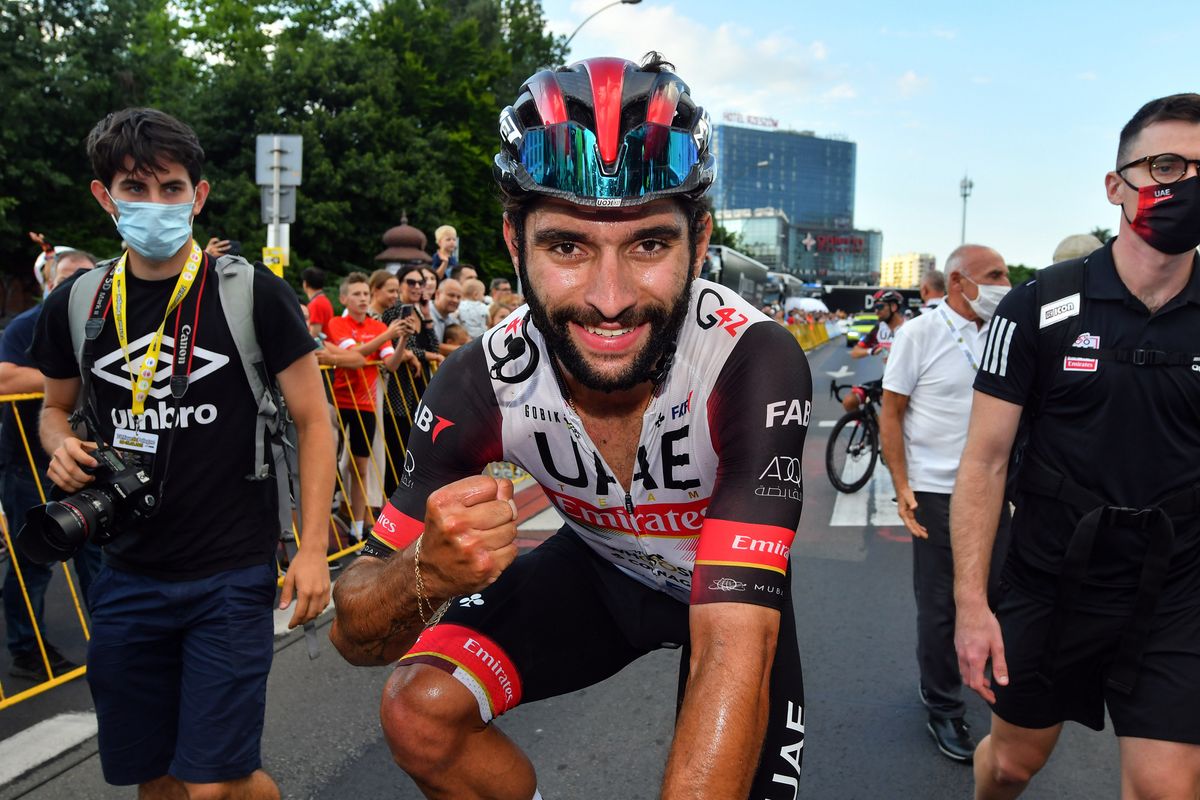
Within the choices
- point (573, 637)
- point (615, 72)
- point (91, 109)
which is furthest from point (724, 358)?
point (91, 109)

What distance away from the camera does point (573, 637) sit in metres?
2.34

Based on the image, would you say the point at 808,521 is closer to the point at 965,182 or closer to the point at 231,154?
the point at 231,154

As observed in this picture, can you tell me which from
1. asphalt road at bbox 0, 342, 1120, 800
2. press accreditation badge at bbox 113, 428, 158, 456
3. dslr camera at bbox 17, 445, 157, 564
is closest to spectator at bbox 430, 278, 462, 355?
asphalt road at bbox 0, 342, 1120, 800

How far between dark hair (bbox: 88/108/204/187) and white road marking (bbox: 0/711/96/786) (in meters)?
2.41

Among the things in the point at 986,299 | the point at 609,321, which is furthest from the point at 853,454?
the point at 609,321

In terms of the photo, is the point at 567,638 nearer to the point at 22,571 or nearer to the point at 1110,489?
the point at 1110,489

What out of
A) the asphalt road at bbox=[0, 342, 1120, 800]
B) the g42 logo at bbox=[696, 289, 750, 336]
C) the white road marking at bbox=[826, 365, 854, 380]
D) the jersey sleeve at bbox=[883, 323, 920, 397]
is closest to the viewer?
the g42 logo at bbox=[696, 289, 750, 336]

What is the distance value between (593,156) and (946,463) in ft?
10.5

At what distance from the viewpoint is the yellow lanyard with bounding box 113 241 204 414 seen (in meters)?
2.80

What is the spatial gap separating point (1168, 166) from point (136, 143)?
10.3 ft

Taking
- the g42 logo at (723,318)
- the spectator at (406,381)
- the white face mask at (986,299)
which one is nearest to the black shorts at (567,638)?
the g42 logo at (723,318)

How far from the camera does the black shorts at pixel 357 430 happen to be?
7484 millimetres

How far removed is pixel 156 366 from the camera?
281 centimetres

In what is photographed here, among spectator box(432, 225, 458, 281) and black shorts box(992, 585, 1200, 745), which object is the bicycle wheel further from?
black shorts box(992, 585, 1200, 745)
